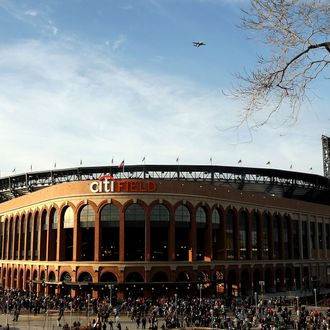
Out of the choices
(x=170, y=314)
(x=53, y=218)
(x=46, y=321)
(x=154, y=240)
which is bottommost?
(x=46, y=321)

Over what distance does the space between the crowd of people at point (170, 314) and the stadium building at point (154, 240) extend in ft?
10.5

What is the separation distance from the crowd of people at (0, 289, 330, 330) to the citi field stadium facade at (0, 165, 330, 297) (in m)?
3.66

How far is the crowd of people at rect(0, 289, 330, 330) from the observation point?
143 feet

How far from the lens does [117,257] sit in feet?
209

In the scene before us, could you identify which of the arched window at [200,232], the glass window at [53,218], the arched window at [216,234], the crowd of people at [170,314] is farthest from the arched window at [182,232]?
the glass window at [53,218]

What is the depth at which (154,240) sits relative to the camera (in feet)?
216

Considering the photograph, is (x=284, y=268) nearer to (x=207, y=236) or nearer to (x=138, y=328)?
(x=207, y=236)

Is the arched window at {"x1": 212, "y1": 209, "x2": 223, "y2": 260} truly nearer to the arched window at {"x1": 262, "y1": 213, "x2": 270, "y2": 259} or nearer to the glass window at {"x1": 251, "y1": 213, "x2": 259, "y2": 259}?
the glass window at {"x1": 251, "y1": 213, "x2": 259, "y2": 259}

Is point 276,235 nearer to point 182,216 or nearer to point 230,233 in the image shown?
point 230,233

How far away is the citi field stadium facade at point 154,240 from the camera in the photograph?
6288 centimetres

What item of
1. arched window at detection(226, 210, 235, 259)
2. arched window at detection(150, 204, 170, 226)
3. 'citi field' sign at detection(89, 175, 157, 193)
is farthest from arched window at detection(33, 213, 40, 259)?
arched window at detection(226, 210, 235, 259)

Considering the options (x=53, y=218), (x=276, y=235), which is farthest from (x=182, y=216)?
(x=276, y=235)

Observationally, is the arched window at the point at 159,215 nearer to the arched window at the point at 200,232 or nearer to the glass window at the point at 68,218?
the arched window at the point at 200,232

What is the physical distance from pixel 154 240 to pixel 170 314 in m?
19.2
